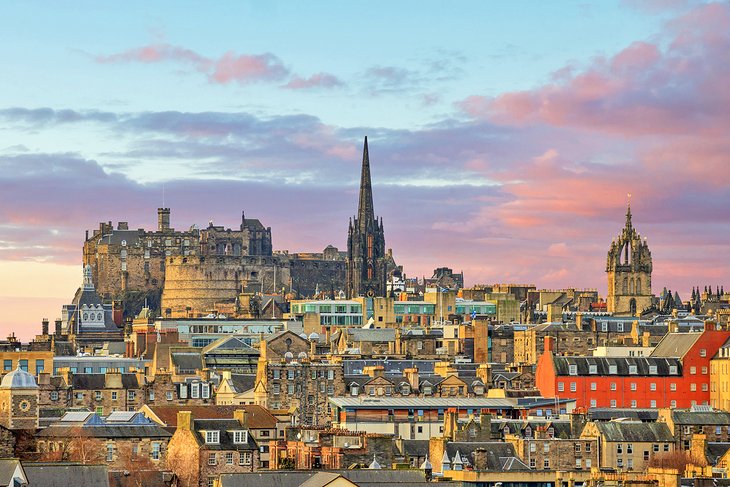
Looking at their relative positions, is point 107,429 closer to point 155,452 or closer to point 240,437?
point 155,452

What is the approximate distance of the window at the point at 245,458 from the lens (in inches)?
3984

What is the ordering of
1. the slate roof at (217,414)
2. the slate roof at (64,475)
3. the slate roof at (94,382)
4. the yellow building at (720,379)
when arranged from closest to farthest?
the slate roof at (64,475) → the slate roof at (217,414) → the slate roof at (94,382) → the yellow building at (720,379)

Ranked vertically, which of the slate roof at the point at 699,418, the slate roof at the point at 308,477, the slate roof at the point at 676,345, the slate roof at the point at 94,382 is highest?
the slate roof at the point at 676,345

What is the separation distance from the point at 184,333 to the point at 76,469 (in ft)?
355

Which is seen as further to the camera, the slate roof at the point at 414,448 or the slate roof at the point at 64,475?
the slate roof at the point at 414,448

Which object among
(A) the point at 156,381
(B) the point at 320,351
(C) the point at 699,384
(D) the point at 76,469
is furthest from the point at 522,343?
(D) the point at 76,469

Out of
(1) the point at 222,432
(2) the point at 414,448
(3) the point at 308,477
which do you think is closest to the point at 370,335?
(2) the point at 414,448

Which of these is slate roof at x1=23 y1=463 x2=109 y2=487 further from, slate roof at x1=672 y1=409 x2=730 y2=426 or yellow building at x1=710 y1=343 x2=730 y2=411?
yellow building at x1=710 y1=343 x2=730 y2=411

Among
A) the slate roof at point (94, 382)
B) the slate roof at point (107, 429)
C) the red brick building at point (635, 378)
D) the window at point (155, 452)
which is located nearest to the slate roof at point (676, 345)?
the red brick building at point (635, 378)

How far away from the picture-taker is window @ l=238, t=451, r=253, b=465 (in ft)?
332

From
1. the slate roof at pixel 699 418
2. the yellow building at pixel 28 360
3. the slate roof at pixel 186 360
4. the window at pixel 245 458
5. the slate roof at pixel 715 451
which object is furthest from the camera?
the slate roof at pixel 186 360

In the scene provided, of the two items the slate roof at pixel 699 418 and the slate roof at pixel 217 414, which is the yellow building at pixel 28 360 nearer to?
the slate roof at pixel 217 414

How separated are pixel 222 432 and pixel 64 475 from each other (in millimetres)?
18980

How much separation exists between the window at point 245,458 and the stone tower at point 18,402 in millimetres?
11566
